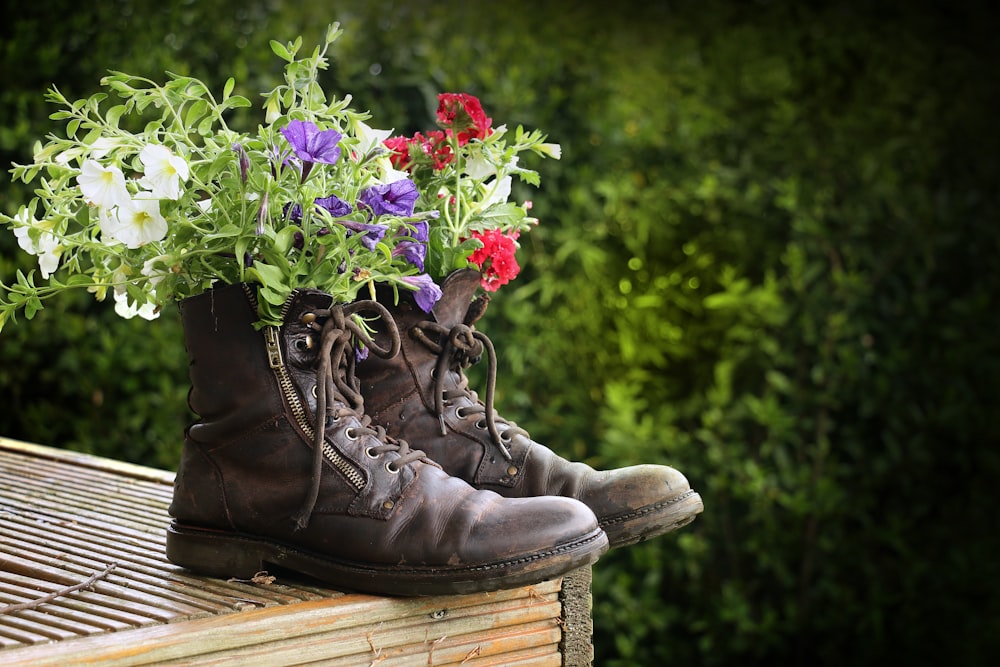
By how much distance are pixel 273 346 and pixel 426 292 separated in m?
0.19

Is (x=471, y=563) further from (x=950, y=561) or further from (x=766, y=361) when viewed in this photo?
(x=950, y=561)

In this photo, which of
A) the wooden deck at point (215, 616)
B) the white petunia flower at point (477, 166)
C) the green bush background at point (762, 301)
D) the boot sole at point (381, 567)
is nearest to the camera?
the wooden deck at point (215, 616)

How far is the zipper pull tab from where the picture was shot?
1144mm

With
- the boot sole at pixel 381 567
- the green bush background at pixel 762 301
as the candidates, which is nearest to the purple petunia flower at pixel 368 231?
the boot sole at pixel 381 567

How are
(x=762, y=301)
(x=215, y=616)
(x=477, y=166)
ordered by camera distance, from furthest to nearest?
(x=762, y=301)
(x=477, y=166)
(x=215, y=616)

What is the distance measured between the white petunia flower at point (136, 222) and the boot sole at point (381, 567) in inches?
12.8

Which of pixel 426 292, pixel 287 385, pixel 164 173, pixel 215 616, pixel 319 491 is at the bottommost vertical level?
pixel 215 616

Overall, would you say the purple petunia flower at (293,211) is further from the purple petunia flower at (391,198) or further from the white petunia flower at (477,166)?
the white petunia flower at (477,166)

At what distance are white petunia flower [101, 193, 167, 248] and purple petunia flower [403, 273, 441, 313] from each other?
0.28m

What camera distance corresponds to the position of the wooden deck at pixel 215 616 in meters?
0.98

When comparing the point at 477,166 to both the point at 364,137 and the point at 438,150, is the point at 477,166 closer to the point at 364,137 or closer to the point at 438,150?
the point at 438,150

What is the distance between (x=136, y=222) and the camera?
112cm

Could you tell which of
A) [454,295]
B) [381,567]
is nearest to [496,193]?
[454,295]

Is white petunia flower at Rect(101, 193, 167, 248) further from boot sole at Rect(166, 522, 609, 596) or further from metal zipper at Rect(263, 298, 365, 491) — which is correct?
boot sole at Rect(166, 522, 609, 596)
